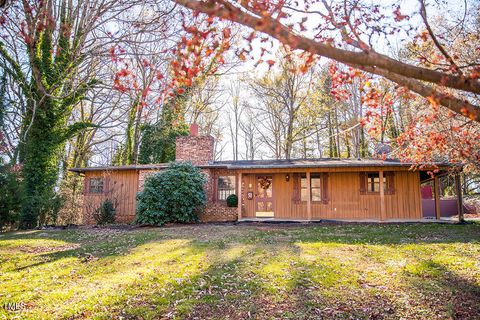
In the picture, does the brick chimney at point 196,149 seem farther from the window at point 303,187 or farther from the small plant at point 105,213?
the window at point 303,187

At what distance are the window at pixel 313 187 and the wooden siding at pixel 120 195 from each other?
860cm

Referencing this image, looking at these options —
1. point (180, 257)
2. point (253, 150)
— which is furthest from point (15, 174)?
point (253, 150)

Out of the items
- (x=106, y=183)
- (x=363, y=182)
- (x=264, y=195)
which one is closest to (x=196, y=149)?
(x=264, y=195)

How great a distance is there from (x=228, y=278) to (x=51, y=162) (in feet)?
42.5

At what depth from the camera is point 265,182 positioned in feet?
54.7

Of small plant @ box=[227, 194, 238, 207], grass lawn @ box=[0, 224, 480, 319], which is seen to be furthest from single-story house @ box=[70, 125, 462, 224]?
grass lawn @ box=[0, 224, 480, 319]

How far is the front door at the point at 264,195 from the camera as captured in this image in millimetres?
16344

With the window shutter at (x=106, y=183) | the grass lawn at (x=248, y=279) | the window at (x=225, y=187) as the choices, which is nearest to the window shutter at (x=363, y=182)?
the grass lawn at (x=248, y=279)

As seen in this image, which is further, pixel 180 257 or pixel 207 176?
pixel 207 176

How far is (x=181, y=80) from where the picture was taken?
3.32 m

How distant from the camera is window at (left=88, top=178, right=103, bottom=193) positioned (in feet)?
58.0

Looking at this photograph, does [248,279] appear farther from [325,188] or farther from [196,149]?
[196,149]

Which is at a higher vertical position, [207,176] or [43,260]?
[207,176]

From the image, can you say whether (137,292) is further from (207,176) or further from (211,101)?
(211,101)
